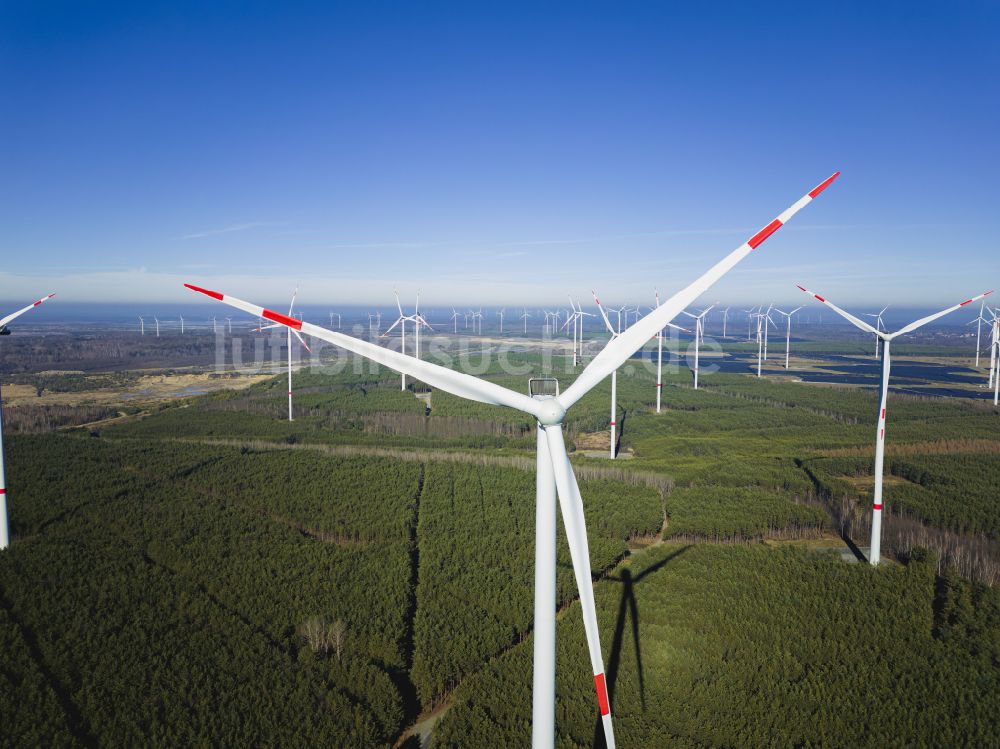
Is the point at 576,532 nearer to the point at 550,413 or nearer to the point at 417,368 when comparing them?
the point at 550,413

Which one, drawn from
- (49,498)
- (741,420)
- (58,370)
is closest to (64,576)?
(49,498)

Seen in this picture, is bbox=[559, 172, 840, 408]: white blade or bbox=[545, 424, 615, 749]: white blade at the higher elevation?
bbox=[559, 172, 840, 408]: white blade

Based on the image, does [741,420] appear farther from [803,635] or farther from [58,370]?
[58,370]

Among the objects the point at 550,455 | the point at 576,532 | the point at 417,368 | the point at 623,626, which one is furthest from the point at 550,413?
the point at 623,626

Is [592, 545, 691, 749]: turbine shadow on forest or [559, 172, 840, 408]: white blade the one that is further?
[592, 545, 691, 749]: turbine shadow on forest

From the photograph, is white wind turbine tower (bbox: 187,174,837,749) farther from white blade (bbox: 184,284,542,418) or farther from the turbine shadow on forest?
the turbine shadow on forest

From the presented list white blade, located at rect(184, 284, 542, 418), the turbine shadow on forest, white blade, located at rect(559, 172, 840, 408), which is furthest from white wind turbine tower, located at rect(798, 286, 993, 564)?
white blade, located at rect(184, 284, 542, 418)

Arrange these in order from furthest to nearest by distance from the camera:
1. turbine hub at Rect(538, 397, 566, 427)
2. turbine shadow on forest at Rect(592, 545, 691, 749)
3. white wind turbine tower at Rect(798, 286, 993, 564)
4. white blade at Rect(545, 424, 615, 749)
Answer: white wind turbine tower at Rect(798, 286, 993, 564), turbine shadow on forest at Rect(592, 545, 691, 749), white blade at Rect(545, 424, 615, 749), turbine hub at Rect(538, 397, 566, 427)
